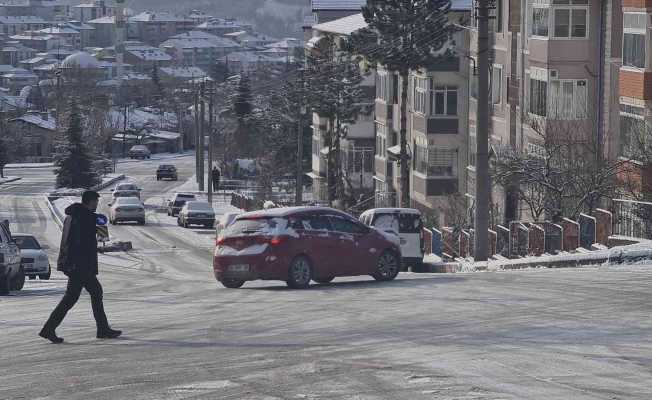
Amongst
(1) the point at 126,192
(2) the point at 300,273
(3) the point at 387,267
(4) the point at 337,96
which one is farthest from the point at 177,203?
(2) the point at 300,273

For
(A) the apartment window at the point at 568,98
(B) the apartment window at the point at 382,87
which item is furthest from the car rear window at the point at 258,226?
(B) the apartment window at the point at 382,87

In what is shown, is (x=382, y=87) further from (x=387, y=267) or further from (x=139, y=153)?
(x=139, y=153)

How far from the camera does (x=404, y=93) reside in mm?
67125

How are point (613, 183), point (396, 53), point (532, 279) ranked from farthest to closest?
point (396, 53) < point (613, 183) < point (532, 279)

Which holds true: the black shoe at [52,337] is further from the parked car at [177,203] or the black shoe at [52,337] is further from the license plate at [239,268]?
the parked car at [177,203]

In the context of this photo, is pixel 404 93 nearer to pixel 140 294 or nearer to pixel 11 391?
pixel 140 294

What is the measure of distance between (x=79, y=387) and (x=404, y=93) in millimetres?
54754

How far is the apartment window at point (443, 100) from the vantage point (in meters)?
67.7

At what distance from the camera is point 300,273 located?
2586 cm

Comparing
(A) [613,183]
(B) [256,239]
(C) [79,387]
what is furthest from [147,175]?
(C) [79,387]

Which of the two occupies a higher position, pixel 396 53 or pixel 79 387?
pixel 396 53

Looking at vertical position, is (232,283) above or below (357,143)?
below

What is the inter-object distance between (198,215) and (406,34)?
1360 centimetres

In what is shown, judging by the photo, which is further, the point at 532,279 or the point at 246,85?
the point at 246,85
